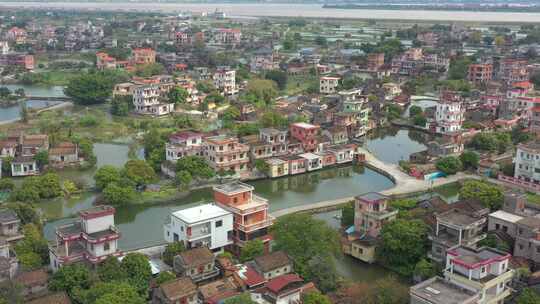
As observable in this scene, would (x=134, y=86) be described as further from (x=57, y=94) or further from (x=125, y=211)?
(x=125, y=211)

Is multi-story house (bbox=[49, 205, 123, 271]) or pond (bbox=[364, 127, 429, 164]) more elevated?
multi-story house (bbox=[49, 205, 123, 271])

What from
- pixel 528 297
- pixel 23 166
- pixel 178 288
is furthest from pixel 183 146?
pixel 528 297

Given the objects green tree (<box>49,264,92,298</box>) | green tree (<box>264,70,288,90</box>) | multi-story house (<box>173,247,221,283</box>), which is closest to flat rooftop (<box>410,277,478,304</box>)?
multi-story house (<box>173,247,221,283</box>)

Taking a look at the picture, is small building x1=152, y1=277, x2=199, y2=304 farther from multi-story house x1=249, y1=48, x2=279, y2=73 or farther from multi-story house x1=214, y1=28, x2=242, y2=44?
multi-story house x1=214, y1=28, x2=242, y2=44

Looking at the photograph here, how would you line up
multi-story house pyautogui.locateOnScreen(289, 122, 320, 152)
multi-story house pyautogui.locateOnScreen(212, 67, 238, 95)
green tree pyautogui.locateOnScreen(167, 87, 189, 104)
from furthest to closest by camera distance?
multi-story house pyautogui.locateOnScreen(212, 67, 238, 95), green tree pyautogui.locateOnScreen(167, 87, 189, 104), multi-story house pyautogui.locateOnScreen(289, 122, 320, 152)

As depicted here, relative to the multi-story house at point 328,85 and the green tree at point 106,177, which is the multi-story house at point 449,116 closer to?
the multi-story house at point 328,85

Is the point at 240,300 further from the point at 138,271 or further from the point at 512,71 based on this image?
the point at 512,71
